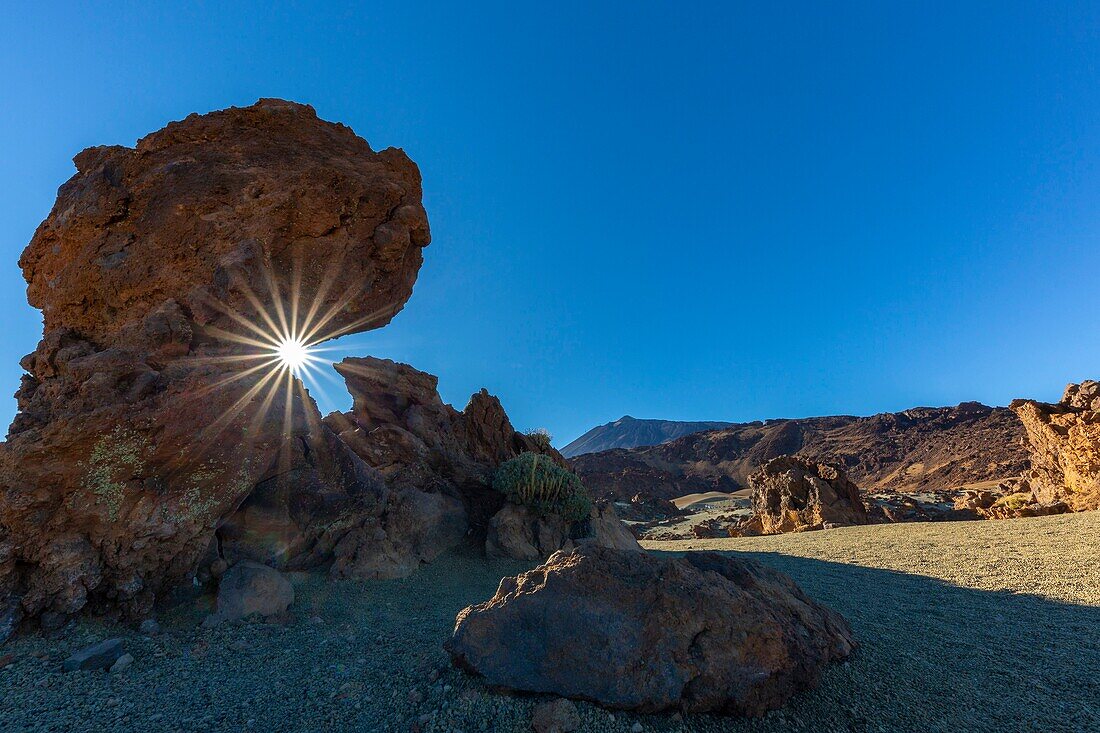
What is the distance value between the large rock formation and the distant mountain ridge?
13925 cm

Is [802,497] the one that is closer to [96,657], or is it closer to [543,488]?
[543,488]

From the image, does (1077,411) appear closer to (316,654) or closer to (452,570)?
(452,570)

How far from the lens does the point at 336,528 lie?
22.7ft

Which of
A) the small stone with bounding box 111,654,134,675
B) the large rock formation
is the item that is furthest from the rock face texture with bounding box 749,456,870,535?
the small stone with bounding box 111,654,134,675

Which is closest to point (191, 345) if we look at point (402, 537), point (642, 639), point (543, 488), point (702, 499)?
point (402, 537)

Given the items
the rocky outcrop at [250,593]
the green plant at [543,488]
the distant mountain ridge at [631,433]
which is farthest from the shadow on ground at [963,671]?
Result: the distant mountain ridge at [631,433]

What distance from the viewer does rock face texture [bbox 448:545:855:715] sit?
310cm

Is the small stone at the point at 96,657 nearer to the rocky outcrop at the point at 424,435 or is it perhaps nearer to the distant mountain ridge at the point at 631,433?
the rocky outcrop at the point at 424,435

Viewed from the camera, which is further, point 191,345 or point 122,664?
point 191,345

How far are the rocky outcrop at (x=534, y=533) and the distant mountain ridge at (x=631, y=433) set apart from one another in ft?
448

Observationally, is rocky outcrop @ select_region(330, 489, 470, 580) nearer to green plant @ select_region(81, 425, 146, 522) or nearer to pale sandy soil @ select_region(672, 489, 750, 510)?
green plant @ select_region(81, 425, 146, 522)

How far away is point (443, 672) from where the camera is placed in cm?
356

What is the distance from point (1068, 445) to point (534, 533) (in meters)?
17.2

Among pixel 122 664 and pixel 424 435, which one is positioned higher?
pixel 424 435
